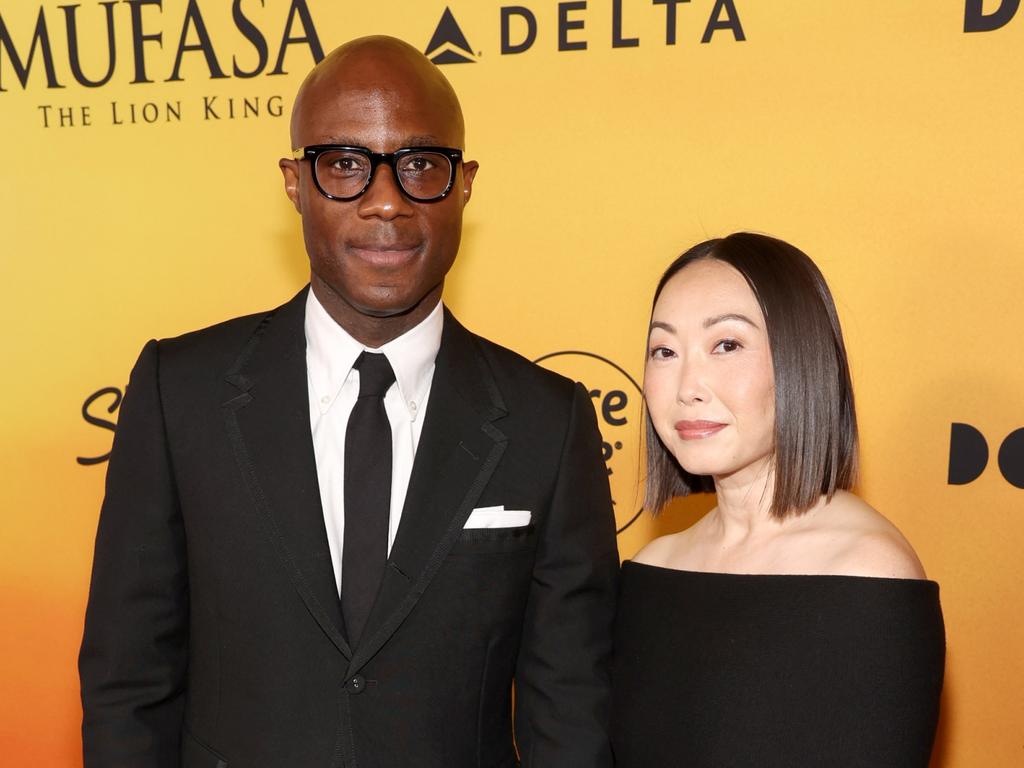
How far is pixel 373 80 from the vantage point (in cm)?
139

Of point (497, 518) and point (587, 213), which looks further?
point (587, 213)

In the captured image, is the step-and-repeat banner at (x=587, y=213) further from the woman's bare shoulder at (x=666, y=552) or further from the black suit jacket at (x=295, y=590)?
the black suit jacket at (x=295, y=590)

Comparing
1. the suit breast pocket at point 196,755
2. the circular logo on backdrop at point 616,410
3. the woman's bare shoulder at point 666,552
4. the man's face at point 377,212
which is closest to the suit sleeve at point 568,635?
the woman's bare shoulder at point 666,552

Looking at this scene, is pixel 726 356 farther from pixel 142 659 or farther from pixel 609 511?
pixel 142 659

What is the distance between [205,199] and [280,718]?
4.59 feet

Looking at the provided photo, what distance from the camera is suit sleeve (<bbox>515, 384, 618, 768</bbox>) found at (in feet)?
4.91

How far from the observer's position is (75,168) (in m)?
2.40

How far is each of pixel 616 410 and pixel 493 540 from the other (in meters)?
0.93

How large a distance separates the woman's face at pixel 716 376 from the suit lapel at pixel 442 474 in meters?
0.26

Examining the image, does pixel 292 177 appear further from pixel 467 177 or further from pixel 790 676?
pixel 790 676

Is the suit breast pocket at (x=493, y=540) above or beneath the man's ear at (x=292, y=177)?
beneath

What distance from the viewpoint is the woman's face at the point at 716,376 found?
136 cm

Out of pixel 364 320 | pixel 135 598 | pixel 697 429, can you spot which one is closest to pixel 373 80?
pixel 364 320

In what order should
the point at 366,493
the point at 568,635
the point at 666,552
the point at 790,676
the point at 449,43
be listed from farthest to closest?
1. the point at 449,43
2. the point at 666,552
3. the point at 568,635
4. the point at 366,493
5. the point at 790,676
